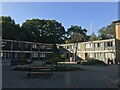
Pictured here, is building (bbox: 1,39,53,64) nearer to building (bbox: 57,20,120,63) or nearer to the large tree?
the large tree

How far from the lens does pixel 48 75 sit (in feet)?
52.3

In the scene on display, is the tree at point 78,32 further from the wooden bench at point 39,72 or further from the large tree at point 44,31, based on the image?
the wooden bench at point 39,72

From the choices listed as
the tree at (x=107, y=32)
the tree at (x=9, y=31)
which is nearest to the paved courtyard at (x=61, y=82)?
the tree at (x=9, y=31)

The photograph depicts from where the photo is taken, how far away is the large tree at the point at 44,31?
6612 centimetres

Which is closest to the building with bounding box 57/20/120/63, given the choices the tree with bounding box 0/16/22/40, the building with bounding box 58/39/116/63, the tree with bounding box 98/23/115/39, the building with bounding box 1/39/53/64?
the building with bounding box 58/39/116/63

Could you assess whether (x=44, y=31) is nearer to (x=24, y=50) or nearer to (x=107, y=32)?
(x=24, y=50)

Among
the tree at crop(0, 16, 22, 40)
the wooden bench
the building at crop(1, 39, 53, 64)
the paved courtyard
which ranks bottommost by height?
the paved courtyard

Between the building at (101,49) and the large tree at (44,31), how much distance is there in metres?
6.73

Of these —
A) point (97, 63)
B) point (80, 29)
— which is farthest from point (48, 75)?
point (80, 29)

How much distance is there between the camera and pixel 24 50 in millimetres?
55688

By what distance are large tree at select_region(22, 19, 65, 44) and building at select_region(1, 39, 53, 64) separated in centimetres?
396

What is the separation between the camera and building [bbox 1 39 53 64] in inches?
1999

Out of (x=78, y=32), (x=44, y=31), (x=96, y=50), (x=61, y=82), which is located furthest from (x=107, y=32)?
(x=61, y=82)

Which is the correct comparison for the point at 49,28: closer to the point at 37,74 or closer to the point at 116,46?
the point at 116,46
